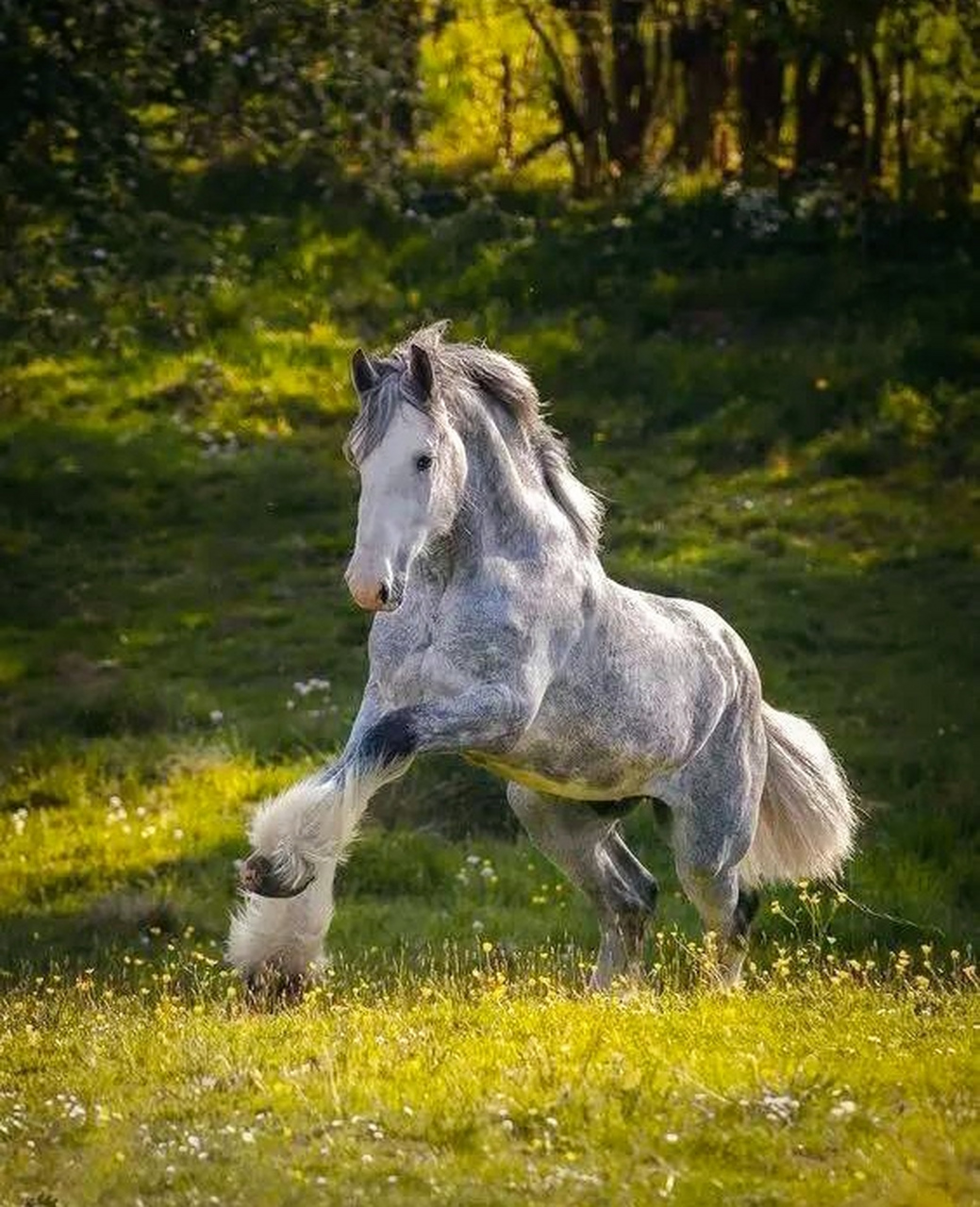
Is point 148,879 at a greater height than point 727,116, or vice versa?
point 727,116

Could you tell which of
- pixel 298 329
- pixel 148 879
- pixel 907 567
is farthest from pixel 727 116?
pixel 148 879

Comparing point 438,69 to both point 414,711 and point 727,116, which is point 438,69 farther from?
point 414,711

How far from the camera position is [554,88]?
27.3 metres

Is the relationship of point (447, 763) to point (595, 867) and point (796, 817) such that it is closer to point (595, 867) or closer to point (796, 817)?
point (796, 817)

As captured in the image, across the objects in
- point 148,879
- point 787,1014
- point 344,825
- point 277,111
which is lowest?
point 148,879

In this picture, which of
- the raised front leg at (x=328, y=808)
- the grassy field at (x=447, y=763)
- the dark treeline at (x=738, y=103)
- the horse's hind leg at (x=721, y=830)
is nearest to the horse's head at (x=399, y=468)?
A: the raised front leg at (x=328, y=808)

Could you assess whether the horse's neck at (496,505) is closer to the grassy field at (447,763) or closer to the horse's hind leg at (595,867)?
the horse's hind leg at (595,867)

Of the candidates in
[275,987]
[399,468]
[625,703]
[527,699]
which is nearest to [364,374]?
[399,468]

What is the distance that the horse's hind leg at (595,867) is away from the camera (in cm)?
1038

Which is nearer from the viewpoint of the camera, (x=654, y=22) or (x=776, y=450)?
(x=776, y=450)

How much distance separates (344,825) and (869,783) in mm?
7689

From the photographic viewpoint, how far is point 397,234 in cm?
2628

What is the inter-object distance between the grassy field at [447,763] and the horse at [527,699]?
19.2 inches

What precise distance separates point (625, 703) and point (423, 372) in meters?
1.73
